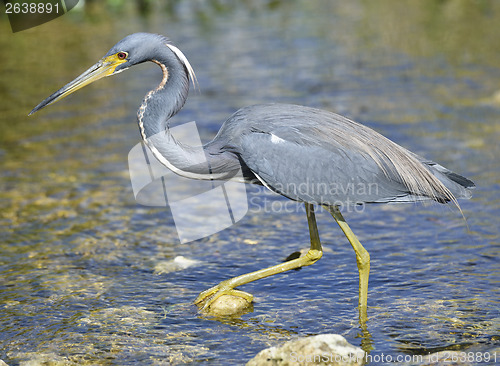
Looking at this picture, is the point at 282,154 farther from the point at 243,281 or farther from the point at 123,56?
the point at 123,56

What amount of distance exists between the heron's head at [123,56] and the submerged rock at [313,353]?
229 centimetres

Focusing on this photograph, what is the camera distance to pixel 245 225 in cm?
771

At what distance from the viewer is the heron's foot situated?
5.76 metres

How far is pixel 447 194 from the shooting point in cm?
588

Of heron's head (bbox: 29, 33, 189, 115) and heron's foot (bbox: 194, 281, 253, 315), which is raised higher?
heron's head (bbox: 29, 33, 189, 115)

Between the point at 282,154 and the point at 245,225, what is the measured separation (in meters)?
2.15

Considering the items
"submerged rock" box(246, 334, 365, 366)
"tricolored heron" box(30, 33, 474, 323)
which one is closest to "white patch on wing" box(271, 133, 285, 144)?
"tricolored heron" box(30, 33, 474, 323)

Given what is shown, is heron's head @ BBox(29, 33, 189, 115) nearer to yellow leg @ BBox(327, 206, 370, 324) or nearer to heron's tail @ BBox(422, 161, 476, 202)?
yellow leg @ BBox(327, 206, 370, 324)

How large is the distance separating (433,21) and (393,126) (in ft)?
22.6

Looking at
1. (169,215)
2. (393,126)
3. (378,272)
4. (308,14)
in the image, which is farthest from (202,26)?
(378,272)

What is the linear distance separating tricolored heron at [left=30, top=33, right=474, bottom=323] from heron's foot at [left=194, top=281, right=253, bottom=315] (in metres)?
0.01

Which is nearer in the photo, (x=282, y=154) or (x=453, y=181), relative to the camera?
(x=282, y=154)

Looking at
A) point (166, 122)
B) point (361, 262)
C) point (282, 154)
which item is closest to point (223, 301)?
point (361, 262)

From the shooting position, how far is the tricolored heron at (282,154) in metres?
5.68
